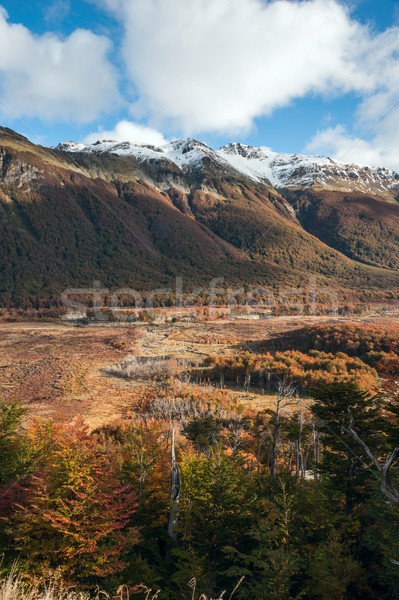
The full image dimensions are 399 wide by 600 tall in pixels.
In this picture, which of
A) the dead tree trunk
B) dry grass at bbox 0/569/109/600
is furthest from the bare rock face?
dry grass at bbox 0/569/109/600

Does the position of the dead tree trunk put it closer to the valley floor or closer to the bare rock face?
the valley floor

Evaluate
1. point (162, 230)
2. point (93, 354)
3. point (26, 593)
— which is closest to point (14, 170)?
point (162, 230)

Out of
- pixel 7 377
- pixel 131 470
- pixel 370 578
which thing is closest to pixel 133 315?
pixel 7 377

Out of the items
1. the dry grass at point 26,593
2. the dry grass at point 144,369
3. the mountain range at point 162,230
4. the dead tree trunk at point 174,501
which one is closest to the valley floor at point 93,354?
the dry grass at point 144,369

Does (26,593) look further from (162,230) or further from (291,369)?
(162,230)

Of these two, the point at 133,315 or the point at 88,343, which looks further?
the point at 133,315

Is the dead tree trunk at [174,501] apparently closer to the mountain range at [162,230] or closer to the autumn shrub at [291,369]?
the autumn shrub at [291,369]

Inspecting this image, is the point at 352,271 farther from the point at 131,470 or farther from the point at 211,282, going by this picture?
the point at 131,470
